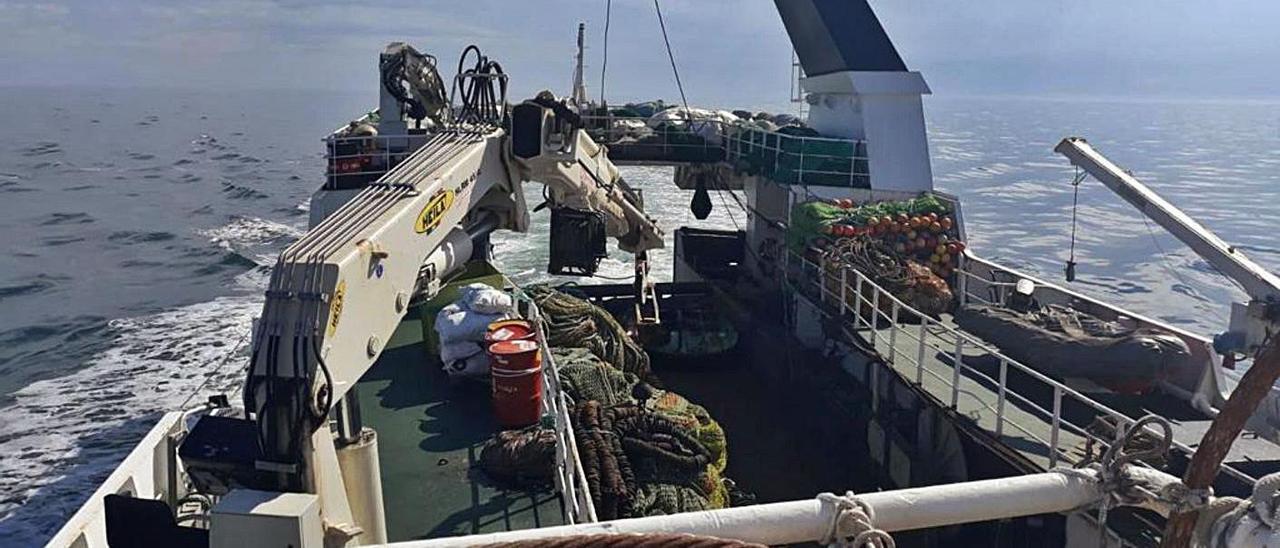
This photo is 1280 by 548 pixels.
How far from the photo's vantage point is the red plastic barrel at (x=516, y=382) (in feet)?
25.3

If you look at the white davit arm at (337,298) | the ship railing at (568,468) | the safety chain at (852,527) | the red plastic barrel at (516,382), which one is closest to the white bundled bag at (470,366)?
the red plastic barrel at (516,382)

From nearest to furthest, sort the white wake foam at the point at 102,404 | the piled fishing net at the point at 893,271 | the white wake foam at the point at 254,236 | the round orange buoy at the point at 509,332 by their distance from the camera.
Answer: the round orange buoy at the point at 509,332 → the white wake foam at the point at 102,404 → the piled fishing net at the point at 893,271 → the white wake foam at the point at 254,236

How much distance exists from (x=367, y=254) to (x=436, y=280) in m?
2.39

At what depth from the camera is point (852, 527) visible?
271 centimetres

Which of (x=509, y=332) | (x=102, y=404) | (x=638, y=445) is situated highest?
(x=509, y=332)

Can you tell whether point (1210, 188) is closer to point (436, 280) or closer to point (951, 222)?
point (951, 222)

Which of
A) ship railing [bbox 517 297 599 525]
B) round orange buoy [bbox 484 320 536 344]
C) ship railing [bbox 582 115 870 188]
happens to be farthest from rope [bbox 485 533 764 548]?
ship railing [bbox 582 115 870 188]

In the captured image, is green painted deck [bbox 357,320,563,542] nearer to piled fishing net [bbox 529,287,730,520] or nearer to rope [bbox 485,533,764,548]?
piled fishing net [bbox 529,287,730,520]

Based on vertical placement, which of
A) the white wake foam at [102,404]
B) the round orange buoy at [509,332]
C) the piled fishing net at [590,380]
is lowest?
the white wake foam at [102,404]

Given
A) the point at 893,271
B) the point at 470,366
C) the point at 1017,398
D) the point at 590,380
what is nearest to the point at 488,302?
the point at 470,366

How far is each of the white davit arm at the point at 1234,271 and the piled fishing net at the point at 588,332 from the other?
6048mm

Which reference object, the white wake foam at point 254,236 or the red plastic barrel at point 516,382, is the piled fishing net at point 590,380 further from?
the white wake foam at point 254,236

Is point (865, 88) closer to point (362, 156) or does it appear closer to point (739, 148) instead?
point (739, 148)

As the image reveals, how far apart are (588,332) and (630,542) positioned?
817 cm
